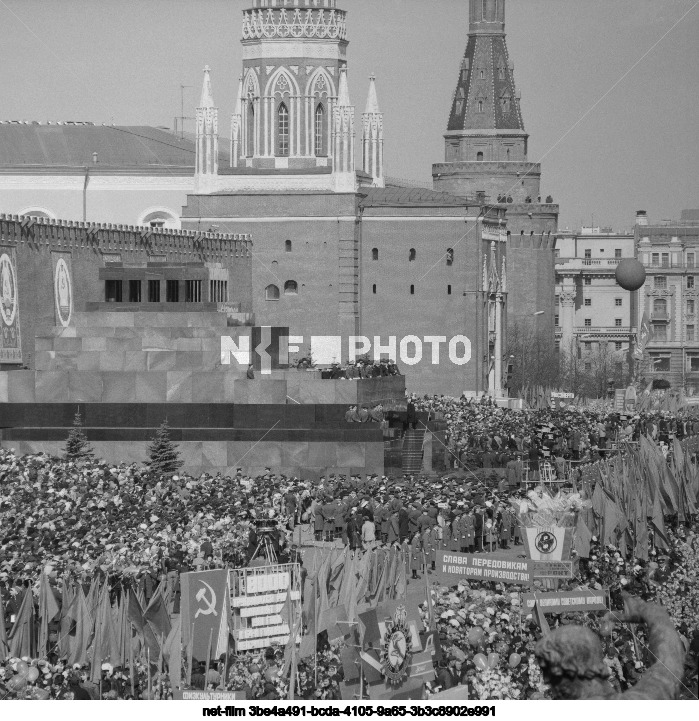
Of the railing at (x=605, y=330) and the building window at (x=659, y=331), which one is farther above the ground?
the railing at (x=605, y=330)

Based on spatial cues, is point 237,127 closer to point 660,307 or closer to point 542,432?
point 660,307

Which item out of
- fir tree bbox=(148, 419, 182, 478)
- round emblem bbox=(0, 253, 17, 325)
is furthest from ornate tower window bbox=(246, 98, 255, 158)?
fir tree bbox=(148, 419, 182, 478)

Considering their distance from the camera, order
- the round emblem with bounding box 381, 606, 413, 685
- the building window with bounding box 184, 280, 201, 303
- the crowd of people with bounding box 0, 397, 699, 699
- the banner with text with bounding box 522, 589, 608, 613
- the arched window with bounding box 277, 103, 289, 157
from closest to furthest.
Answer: the round emblem with bounding box 381, 606, 413, 685
the crowd of people with bounding box 0, 397, 699, 699
the banner with text with bounding box 522, 589, 608, 613
the building window with bounding box 184, 280, 201, 303
the arched window with bounding box 277, 103, 289, 157

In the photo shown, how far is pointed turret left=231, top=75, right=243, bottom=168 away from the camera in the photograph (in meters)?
75.6

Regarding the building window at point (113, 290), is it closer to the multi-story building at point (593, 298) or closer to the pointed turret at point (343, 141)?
the pointed turret at point (343, 141)

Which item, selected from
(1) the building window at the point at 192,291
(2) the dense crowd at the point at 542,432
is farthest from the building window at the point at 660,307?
(1) the building window at the point at 192,291

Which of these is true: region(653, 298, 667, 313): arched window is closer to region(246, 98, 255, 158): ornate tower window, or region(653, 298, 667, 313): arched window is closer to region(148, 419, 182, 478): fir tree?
region(246, 98, 255, 158): ornate tower window

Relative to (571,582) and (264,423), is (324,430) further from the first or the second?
(571,582)

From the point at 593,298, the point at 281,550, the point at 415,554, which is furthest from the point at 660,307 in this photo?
the point at 281,550

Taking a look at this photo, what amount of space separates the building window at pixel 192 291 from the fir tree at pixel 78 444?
6.24 meters

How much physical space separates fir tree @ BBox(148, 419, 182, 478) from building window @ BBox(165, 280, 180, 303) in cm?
605

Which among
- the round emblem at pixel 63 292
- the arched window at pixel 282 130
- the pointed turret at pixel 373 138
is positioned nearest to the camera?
the round emblem at pixel 63 292

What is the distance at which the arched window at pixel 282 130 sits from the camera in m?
75.4

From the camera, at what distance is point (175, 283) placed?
4619 cm
